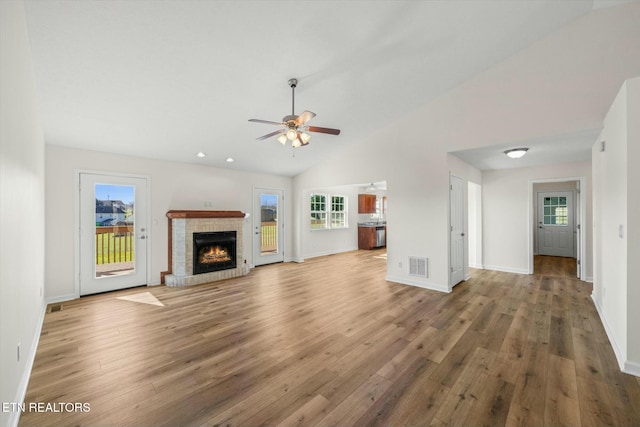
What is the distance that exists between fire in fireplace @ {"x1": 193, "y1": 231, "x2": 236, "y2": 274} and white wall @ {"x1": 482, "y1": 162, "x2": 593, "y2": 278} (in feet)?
19.1

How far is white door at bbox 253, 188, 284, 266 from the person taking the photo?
22.8ft

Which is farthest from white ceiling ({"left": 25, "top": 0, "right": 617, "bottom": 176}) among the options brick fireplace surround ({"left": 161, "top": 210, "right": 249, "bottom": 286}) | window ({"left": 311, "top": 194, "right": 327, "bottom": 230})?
window ({"left": 311, "top": 194, "right": 327, "bottom": 230})

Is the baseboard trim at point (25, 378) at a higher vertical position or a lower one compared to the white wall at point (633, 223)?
lower

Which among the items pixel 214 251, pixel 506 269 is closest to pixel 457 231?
pixel 506 269

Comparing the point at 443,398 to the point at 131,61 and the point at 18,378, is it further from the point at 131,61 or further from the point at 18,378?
the point at 131,61

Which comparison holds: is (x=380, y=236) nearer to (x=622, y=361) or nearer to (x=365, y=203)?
(x=365, y=203)

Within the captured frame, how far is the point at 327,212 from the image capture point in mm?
8773

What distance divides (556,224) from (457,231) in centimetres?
538

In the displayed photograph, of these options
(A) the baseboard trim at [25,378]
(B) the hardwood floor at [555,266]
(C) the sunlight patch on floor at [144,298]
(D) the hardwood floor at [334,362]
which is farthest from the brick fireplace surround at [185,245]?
(B) the hardwood floor at [555,266]

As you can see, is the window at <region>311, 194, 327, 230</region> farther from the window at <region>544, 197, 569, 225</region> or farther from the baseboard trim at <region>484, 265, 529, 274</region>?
the window at <region>544, 197, 569, 225</region>

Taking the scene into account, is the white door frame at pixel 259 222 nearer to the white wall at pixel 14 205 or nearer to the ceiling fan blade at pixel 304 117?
the ceiling fan blade at pixel 304 117

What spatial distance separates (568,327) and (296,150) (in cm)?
505

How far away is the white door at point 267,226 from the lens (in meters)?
6.94

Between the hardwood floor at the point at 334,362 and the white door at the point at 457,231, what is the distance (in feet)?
2.19
